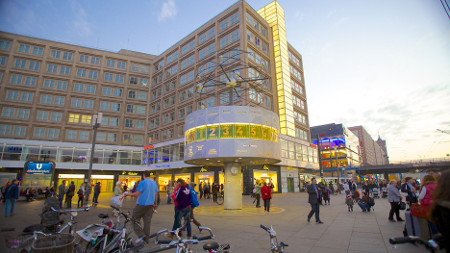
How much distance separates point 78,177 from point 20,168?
29.1 feet

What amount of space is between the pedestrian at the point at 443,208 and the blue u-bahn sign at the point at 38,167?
3265 centimetres

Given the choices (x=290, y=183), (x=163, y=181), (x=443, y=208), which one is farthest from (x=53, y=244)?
(x=163, y=181)

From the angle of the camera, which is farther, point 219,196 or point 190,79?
point 190,79

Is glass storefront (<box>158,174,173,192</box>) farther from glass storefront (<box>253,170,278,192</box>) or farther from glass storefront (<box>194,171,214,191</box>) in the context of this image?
glass storefront (<box>253,170,278,192</box>)

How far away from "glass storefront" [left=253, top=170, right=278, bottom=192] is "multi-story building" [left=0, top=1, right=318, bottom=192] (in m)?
0.18

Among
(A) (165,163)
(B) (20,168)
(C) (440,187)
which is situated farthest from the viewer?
(A) (165,163)

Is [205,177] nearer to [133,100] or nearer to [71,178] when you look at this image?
[133,100]

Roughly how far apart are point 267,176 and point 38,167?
3053cm

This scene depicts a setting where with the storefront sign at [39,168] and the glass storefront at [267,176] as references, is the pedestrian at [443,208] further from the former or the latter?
the glass storefront at [267,176]

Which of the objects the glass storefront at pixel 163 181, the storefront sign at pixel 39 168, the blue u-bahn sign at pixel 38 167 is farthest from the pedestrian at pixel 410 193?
the glass storefront at pixel 163 181

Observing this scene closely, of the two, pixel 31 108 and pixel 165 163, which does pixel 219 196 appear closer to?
pixel 165 163

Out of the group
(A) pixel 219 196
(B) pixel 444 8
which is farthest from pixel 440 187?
(A) pixel 219 196

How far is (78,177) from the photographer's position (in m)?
44.7

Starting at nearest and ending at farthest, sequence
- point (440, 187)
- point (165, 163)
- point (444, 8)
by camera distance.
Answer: point (440, 187) → point (444, 8) → point (165, 163)
